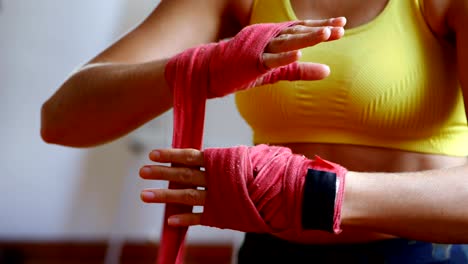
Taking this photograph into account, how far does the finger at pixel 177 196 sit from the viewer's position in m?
0.68

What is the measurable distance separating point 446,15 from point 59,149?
1.97 meters

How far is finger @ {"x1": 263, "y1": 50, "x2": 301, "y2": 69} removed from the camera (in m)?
0.66

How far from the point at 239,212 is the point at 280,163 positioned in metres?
0.07

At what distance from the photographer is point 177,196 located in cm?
69

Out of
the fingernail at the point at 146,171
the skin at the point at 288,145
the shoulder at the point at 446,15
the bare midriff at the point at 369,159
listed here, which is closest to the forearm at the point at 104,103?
the skin at the point at 288,145

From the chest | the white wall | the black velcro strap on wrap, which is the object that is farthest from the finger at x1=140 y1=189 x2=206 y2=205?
the white wall

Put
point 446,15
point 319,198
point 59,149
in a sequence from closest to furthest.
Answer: point 319,198, point 446,15, point 59,149

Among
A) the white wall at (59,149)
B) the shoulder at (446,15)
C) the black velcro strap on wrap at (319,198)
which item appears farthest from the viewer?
the white wall at (59,149)

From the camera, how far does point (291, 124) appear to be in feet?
2.77

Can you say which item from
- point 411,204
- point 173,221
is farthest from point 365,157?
point 173,221

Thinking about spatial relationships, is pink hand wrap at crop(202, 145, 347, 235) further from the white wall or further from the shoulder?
the white wall

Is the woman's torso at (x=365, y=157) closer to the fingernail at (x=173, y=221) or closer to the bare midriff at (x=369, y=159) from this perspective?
the bare midriff at (x=369, y=159)

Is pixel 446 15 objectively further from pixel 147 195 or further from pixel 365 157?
pixel 147 195

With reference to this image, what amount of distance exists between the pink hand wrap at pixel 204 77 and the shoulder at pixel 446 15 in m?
0.20
